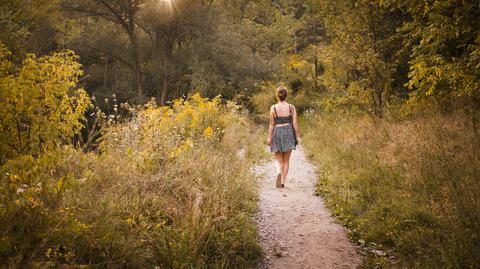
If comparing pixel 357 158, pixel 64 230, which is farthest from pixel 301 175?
pixel 64 230

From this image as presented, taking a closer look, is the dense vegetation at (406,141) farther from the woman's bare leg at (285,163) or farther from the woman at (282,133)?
the woman at (282,133)

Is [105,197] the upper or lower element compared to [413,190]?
upper

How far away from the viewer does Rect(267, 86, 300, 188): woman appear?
301 inches

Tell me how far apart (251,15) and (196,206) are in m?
29.4

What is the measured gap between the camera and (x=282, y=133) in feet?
25.2

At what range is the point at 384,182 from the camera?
626cm

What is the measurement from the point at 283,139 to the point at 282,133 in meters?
0.14

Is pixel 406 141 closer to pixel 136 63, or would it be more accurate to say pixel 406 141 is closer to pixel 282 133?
pixel 282 133

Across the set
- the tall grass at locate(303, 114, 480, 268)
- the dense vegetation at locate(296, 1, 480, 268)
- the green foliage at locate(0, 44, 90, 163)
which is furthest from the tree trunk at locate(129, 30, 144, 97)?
Answer: the green foliage at locate(0, 44, 90, 163)

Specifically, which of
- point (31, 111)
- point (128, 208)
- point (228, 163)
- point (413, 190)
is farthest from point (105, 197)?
point (413, 190)

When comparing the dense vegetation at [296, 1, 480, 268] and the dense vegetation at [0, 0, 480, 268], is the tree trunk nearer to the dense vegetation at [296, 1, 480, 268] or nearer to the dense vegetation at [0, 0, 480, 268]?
the dense vegetation at [0, 0, 480, 268]

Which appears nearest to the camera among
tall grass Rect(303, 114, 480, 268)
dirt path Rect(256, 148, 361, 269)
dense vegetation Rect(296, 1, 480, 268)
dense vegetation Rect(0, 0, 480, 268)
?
dense vegetation Rect(0, 0, 480, 268)

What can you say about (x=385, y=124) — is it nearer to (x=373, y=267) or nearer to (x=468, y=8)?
(x=468, y=8)

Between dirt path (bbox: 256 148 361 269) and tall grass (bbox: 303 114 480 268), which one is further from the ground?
tall grass (bbox: 303 114 480 268)
